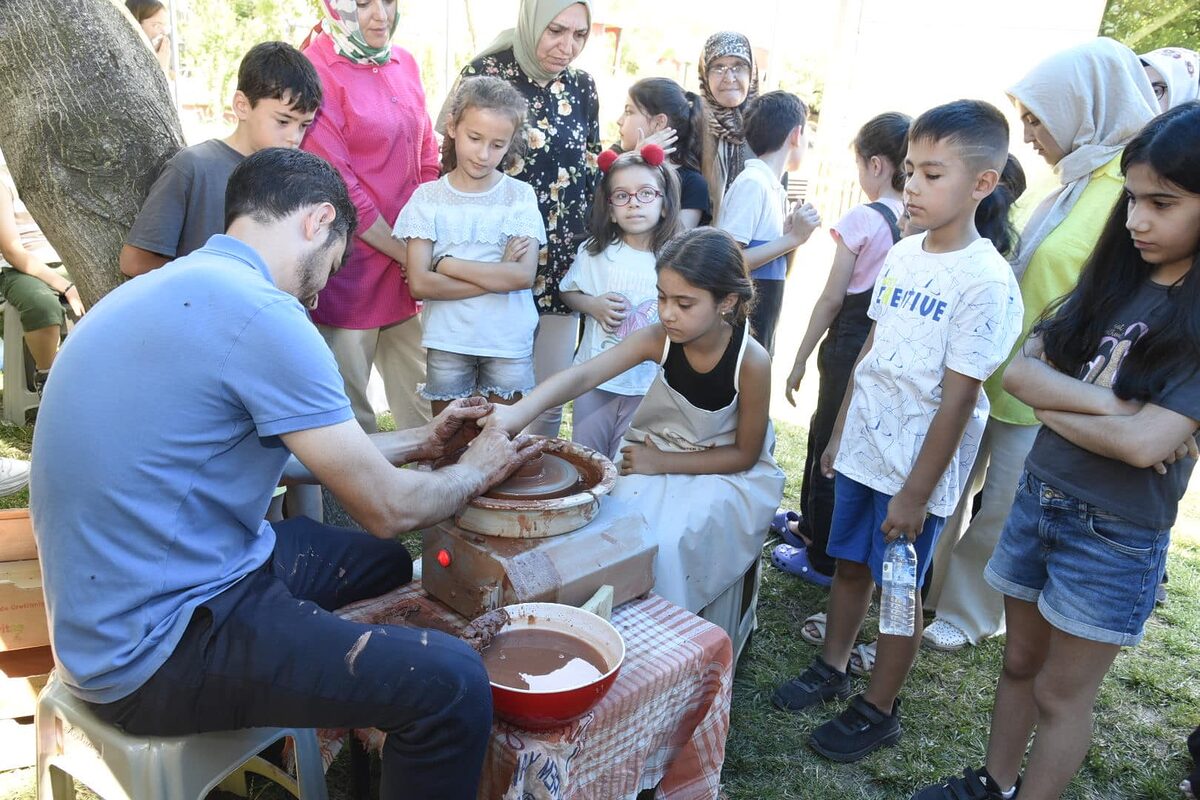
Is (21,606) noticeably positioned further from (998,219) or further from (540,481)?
(998,219)

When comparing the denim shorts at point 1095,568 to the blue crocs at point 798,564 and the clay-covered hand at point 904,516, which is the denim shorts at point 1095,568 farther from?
the blue crocs at point 798,564

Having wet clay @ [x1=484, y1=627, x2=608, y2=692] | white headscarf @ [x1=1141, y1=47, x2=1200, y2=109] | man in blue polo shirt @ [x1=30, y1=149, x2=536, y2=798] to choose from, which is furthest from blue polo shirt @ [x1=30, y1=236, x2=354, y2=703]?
white headscarf @ [x1=1141, y1=47, x2=1200, y2=109]

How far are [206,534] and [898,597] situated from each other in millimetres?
1978

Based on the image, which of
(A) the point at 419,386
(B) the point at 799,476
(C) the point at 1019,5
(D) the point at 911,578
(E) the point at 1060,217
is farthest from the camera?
(C) the point at 1019,5

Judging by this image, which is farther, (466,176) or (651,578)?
(466,176)

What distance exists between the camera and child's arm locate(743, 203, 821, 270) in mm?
3982

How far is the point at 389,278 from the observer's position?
371 centimetres

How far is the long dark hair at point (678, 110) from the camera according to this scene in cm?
421

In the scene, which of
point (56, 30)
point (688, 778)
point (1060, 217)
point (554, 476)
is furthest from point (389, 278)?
point (1060, 217)

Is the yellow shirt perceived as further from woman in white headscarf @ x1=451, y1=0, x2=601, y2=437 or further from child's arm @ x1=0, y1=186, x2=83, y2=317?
child's arm @ x1=0, y1=186, x2=83, y2=317

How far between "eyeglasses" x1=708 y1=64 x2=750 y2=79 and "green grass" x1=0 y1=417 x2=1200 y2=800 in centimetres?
262

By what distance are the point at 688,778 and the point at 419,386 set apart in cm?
227

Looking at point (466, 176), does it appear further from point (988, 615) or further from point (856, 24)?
point (856, 24)

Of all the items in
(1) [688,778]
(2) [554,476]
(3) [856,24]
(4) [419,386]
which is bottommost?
(1) [688,778]
